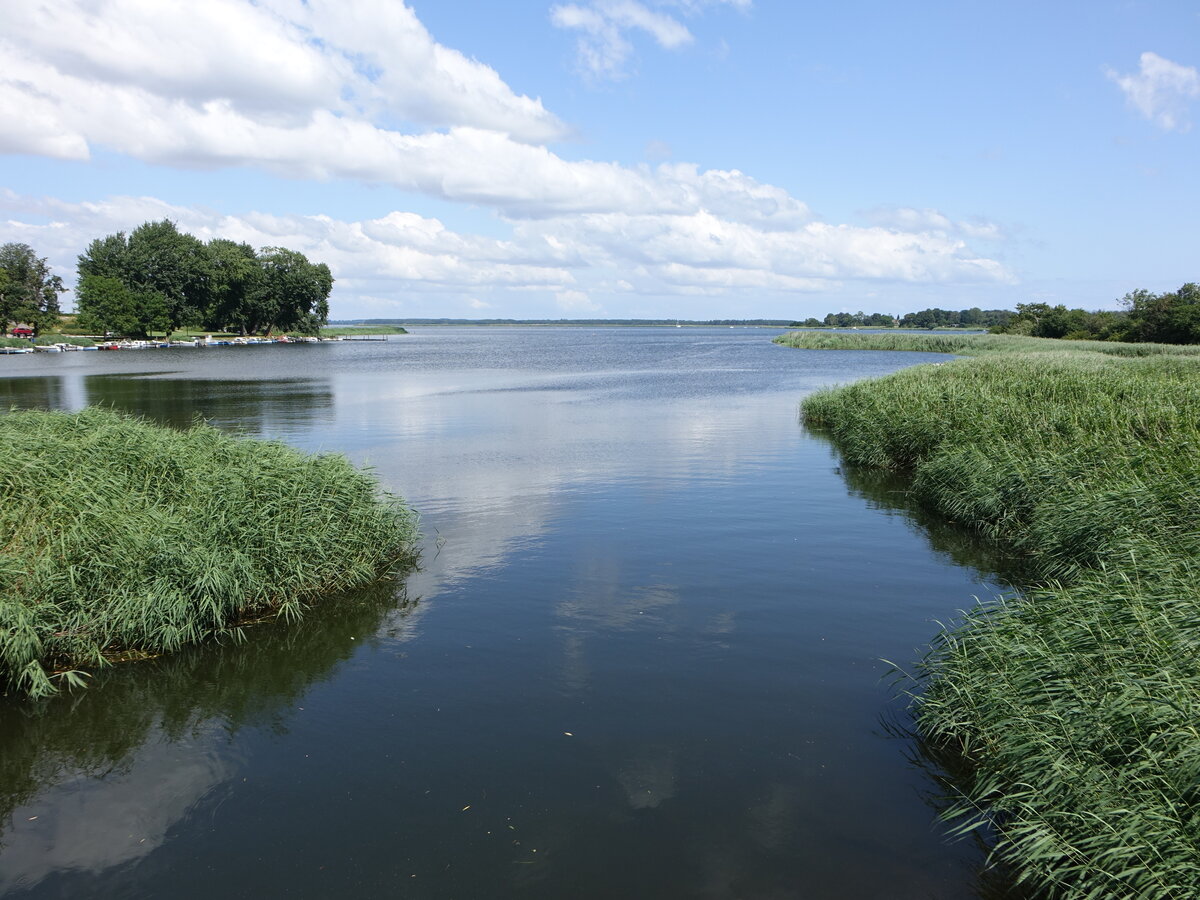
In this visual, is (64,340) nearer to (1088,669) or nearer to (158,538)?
(158,538)

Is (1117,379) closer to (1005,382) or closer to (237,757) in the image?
(1005,382)

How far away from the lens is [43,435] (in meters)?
15.6

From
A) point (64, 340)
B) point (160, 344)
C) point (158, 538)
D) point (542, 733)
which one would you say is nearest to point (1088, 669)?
point (542, 733)

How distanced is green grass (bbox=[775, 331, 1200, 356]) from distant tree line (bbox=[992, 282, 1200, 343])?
16.0 feet

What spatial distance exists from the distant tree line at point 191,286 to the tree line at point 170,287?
0.48 ft

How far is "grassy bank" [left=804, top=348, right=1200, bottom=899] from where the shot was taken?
6.10 m

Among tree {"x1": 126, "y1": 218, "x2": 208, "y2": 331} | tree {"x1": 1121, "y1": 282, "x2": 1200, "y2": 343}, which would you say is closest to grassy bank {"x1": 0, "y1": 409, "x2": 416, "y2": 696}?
tree {"x1": 1121, "y1": 282, "x2": 1200, "y2": 343}

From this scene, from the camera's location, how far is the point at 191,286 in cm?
12638

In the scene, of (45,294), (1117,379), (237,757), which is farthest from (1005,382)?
(45,294)

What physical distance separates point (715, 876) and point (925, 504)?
1544cm

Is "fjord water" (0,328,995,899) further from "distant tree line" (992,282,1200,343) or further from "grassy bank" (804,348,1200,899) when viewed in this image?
"distant tree line" (992,282,1200,343)

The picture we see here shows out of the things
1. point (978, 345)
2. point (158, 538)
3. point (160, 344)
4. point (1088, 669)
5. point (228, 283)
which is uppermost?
point (228, 283)

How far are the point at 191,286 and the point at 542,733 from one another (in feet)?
449

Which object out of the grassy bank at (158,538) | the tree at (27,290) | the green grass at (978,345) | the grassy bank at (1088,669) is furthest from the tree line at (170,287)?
the grassy bank at (1088,669)
